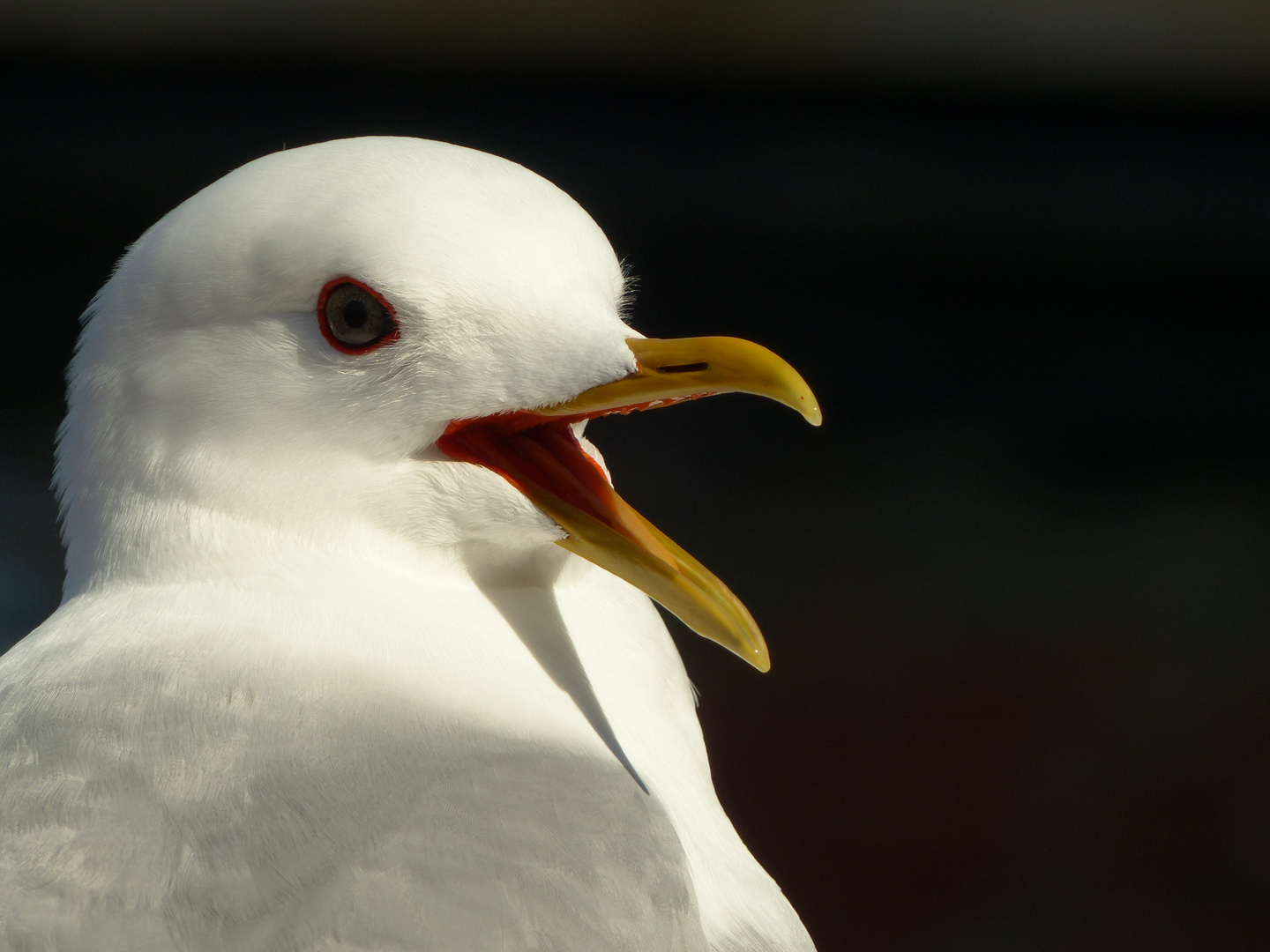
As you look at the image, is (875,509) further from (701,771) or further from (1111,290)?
(701,771)

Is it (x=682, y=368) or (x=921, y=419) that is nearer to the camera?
(x=682, y=368)

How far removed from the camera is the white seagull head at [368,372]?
1.73 ft

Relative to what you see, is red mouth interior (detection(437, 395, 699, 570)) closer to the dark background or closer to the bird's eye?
the bird's eye

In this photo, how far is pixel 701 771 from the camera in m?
0.64

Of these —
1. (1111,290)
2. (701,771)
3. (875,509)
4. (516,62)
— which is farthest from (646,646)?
(1111,290)

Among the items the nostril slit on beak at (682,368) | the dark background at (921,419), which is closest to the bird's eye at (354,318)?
the nostril slit on beak at (682,368)

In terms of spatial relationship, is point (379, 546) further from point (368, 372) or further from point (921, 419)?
point (921, 419)

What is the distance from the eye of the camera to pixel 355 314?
54 centimetres

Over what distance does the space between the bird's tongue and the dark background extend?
93 centimetres

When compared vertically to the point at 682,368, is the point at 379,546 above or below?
below

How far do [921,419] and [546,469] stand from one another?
6.13 ft

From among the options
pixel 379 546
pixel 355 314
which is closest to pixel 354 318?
pixel 355 314

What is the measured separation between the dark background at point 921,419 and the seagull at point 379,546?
928 mm

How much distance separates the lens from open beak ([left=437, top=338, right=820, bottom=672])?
538mm
